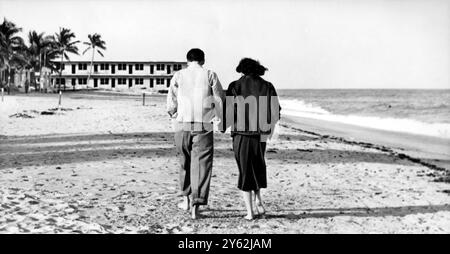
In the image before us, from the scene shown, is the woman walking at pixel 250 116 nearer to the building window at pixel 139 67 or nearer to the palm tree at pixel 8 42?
the palm tree at pixel 8 42

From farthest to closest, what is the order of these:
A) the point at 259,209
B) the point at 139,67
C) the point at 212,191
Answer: the point at 139,67
the point at 212,191
the point at 259,209

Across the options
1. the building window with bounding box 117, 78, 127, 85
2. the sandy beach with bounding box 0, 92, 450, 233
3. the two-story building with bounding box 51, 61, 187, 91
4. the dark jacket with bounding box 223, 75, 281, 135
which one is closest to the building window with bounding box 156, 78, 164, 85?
the two-story building with bounding box 51, 61, 187, 91

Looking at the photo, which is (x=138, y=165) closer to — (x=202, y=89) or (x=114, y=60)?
(x=202, y=89)

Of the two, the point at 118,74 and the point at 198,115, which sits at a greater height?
the point at 118,74

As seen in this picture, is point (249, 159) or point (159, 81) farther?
point (159, 81)

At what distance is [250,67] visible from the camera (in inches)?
204

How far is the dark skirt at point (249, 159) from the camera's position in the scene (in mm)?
5172

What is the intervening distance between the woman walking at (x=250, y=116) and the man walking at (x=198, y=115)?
18 cm

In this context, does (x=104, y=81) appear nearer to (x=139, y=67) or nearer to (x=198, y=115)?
A: (x=139, y=67)

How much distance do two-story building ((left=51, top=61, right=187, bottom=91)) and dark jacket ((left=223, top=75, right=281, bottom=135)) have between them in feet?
237

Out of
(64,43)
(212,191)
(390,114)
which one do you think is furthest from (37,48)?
(212,191)

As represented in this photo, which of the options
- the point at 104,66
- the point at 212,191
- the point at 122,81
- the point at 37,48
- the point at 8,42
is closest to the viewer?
the point at 212,191

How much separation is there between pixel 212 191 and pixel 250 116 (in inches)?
90.2

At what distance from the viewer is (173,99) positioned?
5266mm
